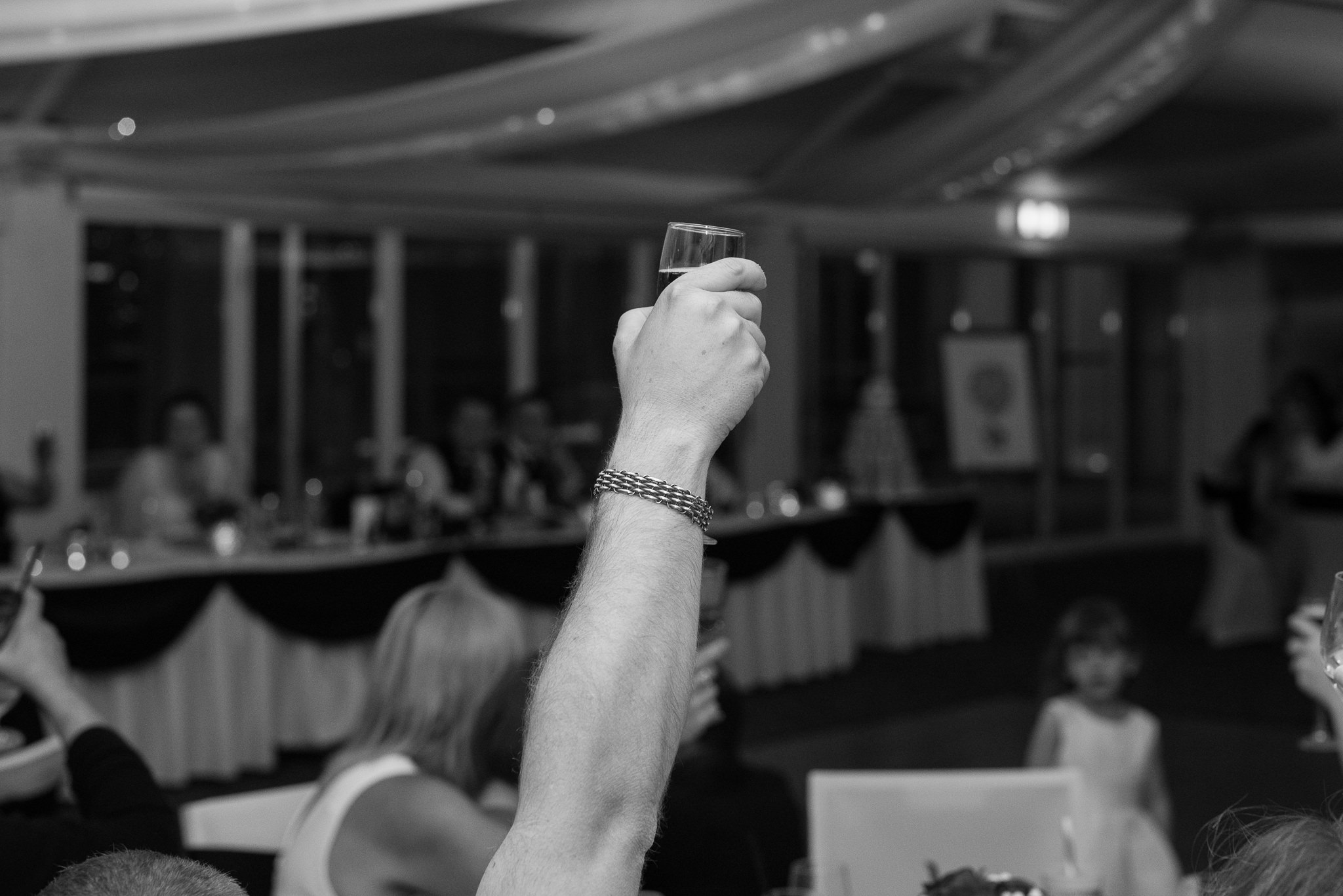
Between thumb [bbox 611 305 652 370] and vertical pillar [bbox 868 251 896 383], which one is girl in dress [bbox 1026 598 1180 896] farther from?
vertical pillar [bbox 868 251 896 383]

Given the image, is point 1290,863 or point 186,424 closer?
point 1290,863

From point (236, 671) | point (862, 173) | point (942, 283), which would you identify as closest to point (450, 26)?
point (862, 173)

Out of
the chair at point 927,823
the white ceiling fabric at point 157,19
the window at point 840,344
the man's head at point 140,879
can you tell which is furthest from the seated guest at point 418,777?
the window at point 840,344

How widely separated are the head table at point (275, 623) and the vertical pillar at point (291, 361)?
3.47 metres

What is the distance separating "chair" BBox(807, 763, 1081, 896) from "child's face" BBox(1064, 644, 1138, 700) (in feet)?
2.89

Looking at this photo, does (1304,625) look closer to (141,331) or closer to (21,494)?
(21,494)

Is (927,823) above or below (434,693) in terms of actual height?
below

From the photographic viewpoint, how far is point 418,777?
217 centimetres

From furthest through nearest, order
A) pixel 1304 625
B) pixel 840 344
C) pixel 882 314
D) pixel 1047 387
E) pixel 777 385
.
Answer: pixel 1047 387
pixel 882 314
pixel 840 344
pixel 777 385
pixel 1304 625

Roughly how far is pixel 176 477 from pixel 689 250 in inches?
243

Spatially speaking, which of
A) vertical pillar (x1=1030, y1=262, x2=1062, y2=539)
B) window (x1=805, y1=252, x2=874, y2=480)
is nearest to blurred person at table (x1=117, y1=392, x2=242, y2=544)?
window (x1=805, y1=252, x2=874, y2=480)

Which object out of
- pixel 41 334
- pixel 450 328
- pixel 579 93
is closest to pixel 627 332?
pixel 579 93

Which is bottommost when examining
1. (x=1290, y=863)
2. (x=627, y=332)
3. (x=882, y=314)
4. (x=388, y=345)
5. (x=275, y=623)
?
(x=275, y=623)

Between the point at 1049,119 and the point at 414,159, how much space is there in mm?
3381
